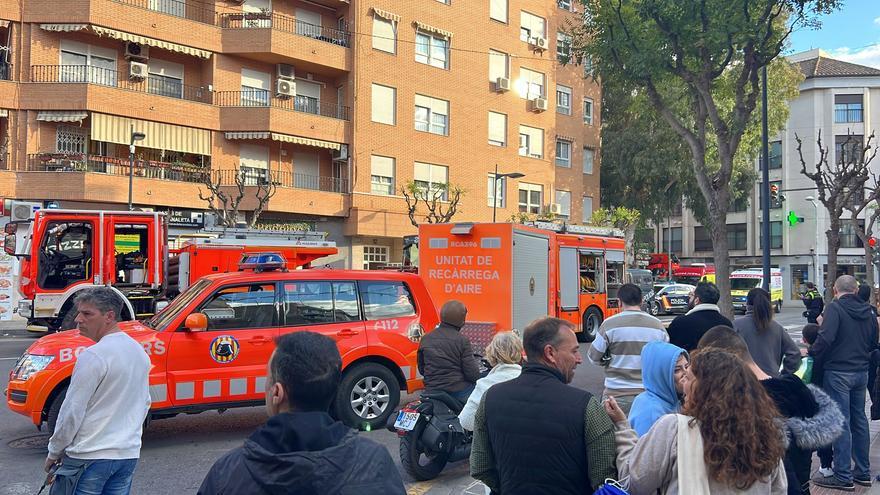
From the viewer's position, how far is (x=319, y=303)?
830 cm

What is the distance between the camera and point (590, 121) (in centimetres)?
3956

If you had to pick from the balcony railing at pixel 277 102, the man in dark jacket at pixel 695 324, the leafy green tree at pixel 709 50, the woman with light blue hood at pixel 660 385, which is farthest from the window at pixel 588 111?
the woman with light blue hood at pixel 660 385

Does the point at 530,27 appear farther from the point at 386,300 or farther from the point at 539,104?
the point at 386,300

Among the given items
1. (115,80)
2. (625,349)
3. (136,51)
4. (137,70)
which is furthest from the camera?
(136,51)

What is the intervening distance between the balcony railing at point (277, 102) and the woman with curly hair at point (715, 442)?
2656 cm

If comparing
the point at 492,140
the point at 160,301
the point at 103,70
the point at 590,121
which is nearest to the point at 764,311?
the point at 160,301

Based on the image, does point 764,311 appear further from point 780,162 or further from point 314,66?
point 780,162

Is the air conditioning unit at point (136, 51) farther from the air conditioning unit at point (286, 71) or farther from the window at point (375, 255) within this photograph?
the window at point (375, 255)

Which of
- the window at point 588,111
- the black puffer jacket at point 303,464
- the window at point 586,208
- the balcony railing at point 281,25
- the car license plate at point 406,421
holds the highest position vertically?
the balcony railing at point 281,25

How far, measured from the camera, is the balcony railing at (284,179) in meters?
27.2

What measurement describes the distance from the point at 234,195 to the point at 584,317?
48.4ft

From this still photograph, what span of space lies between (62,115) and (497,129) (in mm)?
18942

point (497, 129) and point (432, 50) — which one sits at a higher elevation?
point (432, 50)

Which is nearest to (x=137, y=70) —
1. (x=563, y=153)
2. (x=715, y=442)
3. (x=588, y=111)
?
(x=563, y=153)
